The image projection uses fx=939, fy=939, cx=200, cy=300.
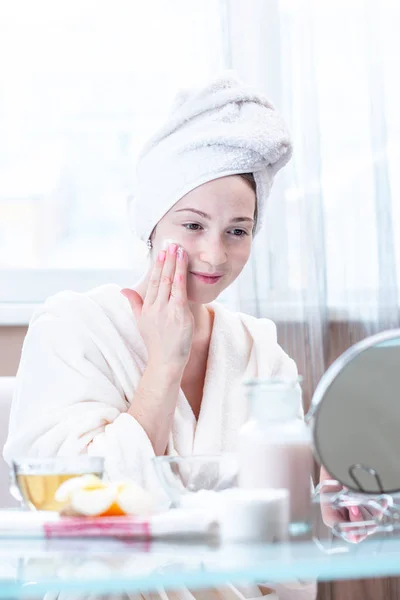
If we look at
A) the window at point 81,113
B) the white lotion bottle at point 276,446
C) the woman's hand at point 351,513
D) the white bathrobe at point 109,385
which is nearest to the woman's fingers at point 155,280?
the white bathrobe at point 109,385

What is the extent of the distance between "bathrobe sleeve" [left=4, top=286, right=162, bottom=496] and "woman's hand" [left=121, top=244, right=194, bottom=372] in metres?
0.08

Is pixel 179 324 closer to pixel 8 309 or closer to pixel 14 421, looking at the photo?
pixel 14 421

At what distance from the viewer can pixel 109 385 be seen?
5.14 feet

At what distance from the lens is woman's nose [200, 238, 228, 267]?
5.17ft

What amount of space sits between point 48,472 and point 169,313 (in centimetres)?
62

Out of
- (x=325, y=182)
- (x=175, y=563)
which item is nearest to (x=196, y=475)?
(x=175, y=563)

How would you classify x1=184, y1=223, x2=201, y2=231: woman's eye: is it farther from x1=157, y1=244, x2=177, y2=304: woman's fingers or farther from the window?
the window

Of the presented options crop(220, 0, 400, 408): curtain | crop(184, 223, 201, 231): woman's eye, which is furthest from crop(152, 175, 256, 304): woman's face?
crop(220, 0, 400, 408): curtain

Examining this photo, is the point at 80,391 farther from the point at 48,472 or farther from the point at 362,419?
the point at 362,419

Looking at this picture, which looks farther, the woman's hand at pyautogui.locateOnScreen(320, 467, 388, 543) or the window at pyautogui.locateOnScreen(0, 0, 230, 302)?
the window at pyautogui.locateOnScreen(0, 0, 230, 302)

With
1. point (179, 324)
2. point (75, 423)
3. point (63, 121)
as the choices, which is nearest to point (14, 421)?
point (75, 423)

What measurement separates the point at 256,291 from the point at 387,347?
55.7 inches

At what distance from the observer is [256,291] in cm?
238

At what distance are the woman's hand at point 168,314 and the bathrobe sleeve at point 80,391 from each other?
3.3 inches
